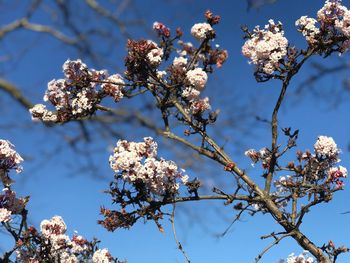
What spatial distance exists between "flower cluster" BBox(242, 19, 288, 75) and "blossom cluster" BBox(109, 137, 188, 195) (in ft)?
4.83

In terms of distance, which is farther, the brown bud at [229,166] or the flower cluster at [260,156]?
the flower cluster at [260,156]

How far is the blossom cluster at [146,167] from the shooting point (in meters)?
4.32

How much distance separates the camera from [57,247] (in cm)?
506

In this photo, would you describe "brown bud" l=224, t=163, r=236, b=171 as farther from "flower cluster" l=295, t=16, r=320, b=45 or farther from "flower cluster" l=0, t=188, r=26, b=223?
"flower cluster" l=0, t=188, r=26, b=223

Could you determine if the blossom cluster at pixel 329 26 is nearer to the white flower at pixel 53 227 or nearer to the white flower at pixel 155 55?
the white flower at pixel 155 55

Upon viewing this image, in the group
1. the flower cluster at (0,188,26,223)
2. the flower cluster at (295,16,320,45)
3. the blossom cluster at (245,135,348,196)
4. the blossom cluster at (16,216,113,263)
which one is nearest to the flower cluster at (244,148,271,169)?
the blossom cluster at (245,135,348,196)

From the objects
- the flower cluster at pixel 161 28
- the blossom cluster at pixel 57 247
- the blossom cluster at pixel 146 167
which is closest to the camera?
the blossom cluster at pixel 146 167

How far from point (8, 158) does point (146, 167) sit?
5.20 ft

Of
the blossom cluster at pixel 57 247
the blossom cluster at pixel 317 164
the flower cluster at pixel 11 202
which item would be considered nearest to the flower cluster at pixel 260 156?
the blossom cluster at pixel 317 164

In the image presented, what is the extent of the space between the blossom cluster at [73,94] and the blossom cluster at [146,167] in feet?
2.41

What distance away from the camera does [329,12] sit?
461 cm

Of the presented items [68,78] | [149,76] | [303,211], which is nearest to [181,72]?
[149,76]

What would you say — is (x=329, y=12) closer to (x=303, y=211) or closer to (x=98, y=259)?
(x=303, y=211)

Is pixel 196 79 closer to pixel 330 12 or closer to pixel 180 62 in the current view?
pixel 180 62
